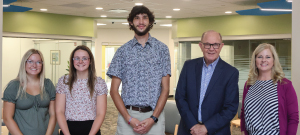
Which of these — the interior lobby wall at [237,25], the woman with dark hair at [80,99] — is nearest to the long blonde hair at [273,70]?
the woman with dark hair at [80,99]

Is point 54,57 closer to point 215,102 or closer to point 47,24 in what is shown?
point 47,24

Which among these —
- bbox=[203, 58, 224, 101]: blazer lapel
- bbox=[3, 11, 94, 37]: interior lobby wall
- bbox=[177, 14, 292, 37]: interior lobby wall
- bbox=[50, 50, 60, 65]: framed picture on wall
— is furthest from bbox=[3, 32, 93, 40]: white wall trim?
bbox=[203, 58, 224, 101]: blazer lapel

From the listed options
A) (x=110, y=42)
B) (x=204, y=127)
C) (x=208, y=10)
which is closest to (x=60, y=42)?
(x=110, y=42)

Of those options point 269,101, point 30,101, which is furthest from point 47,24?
point 269,101

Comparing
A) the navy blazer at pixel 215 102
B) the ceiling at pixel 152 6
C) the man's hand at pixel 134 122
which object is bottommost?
the man's hand at pixel 134 122

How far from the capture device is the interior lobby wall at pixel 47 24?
10742 mm

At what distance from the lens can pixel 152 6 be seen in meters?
9.88

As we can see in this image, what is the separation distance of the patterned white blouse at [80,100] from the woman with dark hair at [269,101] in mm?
1427

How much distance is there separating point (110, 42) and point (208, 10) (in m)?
6.60

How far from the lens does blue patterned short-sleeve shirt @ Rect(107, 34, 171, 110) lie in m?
2.97

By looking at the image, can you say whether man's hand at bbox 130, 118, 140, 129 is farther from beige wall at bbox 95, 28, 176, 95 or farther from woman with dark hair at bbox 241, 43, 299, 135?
beige wall at bbox 95, 28, 176, 95

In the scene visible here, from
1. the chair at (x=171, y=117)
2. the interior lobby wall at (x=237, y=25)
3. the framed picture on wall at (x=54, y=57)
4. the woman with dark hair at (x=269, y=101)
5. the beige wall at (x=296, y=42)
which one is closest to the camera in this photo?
the woman with dark hair at (x=269, y=101)

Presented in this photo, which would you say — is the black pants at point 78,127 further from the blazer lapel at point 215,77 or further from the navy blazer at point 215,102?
the blazer lapel at point 215,77

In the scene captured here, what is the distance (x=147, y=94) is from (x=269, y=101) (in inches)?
43.6
